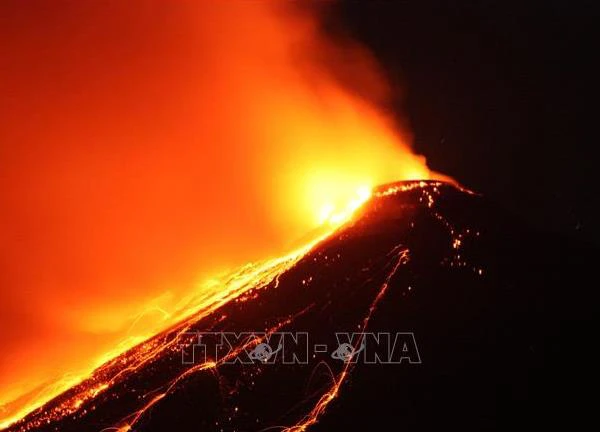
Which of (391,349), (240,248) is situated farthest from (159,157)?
(391,349)

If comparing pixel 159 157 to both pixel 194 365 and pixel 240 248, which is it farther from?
pixel 194 365

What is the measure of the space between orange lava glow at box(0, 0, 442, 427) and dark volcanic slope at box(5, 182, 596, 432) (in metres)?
0.68

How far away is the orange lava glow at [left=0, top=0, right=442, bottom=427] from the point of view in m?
5.83

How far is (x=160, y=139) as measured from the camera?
6359mm

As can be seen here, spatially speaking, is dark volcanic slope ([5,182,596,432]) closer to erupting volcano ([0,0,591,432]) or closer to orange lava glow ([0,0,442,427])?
erupting volcano ([0,0,591,432])

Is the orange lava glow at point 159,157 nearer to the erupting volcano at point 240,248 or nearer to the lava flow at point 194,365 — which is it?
the erupting volcano at point 240,248

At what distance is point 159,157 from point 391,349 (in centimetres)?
306

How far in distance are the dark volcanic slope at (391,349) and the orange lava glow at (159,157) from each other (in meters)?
0.68

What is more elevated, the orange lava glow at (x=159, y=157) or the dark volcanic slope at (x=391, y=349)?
the orange lava glow at (x=159, y=157)

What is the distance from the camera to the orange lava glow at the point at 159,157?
5.83 metres

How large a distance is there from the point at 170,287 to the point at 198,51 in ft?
8.05

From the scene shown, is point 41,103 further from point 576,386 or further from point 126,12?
point 576,386

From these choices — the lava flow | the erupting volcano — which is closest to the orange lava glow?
the erupting volcano

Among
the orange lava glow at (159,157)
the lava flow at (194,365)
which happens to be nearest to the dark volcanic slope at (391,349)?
the lava flow at (194,365)
